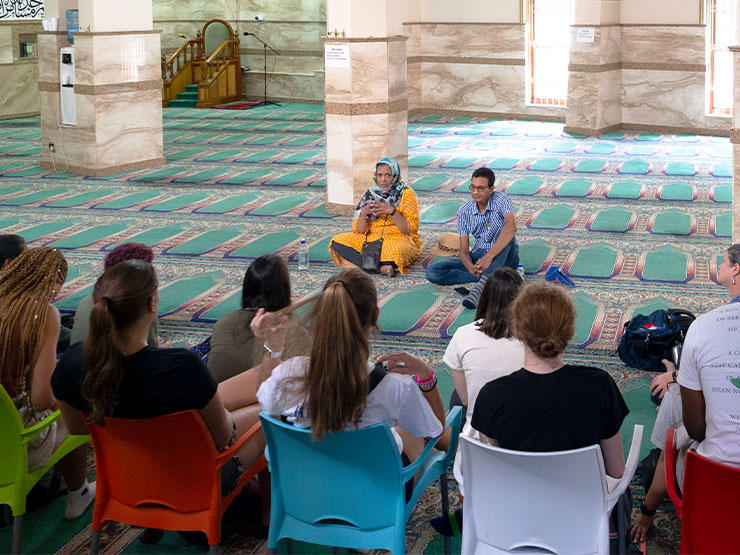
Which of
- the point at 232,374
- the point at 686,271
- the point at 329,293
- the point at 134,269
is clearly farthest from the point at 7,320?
the point at 686,271

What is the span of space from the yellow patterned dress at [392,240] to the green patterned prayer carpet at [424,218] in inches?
6.1

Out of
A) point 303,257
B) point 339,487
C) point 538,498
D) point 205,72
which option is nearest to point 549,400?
point 538,498

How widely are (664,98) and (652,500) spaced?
37.9 ft

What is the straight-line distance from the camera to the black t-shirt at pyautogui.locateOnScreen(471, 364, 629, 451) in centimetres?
246

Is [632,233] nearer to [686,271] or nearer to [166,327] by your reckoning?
[686,271]

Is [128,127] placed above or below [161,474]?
above

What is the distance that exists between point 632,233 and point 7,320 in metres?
5.62

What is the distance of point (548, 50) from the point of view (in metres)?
15.2

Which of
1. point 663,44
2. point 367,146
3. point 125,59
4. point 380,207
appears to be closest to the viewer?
point 380,207

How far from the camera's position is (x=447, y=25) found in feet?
51.8

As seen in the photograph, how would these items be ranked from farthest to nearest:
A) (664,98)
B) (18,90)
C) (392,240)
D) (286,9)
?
1. (286,9)
2. (18,90)
3. (664,98)
4. (392,240)

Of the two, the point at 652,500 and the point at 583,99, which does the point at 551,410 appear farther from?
the point at 583,99

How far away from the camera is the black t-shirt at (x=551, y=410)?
246 centimetres

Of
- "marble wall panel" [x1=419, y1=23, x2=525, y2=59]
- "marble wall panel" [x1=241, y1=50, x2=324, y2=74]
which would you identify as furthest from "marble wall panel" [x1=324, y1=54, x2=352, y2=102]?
"marble wall panel" [x1=241, y1=50, x2=324, y2=74]
